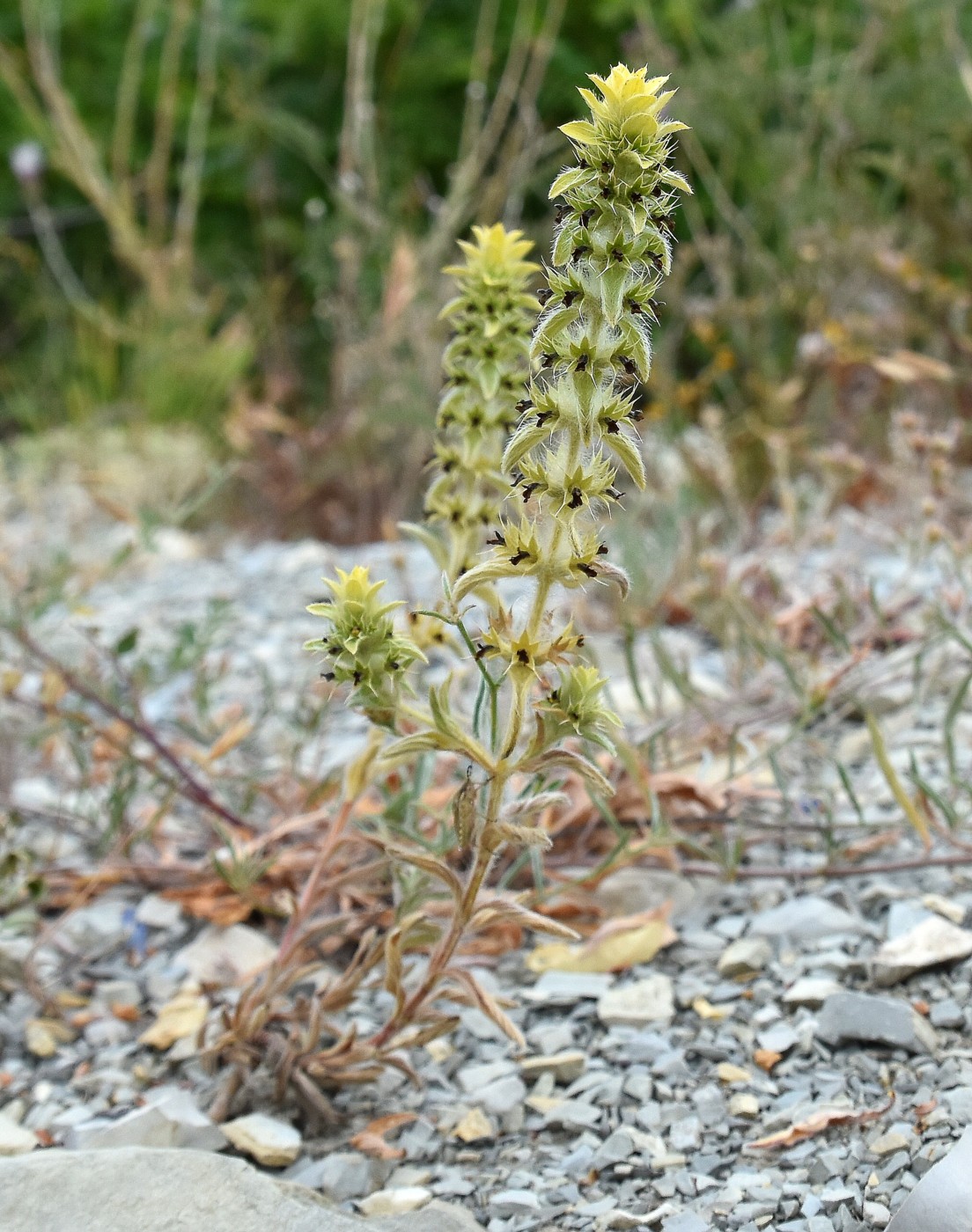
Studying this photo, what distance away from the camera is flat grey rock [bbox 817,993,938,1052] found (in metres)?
1.56

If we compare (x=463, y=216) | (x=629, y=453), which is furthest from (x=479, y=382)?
(x=463, y=216)

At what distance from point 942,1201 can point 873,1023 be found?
0.41 meters

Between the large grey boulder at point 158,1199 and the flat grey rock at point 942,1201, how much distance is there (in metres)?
0.42

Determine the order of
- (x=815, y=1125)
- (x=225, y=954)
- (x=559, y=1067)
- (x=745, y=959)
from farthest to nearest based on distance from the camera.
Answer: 1. (x=225, y=954)
2. (x=745, y=959)
3. (x=559, y=1067)
4. (x=815, y=1125)

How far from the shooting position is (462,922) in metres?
1.42

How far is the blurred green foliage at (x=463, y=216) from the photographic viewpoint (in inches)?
172

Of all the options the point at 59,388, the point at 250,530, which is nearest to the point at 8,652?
the point at 250,530

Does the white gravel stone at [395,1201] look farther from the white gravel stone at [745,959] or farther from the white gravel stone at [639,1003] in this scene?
the white gravel stone at [745,959]

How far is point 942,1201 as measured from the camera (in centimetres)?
118

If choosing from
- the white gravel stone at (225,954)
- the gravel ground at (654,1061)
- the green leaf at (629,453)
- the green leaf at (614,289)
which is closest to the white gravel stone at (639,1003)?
the gravel ground at (654,1061)

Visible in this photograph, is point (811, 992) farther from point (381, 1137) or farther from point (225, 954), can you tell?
point (225, 954)

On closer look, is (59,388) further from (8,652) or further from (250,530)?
(8,652)

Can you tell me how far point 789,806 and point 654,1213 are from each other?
0.85 m

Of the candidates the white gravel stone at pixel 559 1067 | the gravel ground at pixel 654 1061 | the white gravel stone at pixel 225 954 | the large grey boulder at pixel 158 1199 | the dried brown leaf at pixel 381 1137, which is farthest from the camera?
the white gravel stone at pixel 225 954
